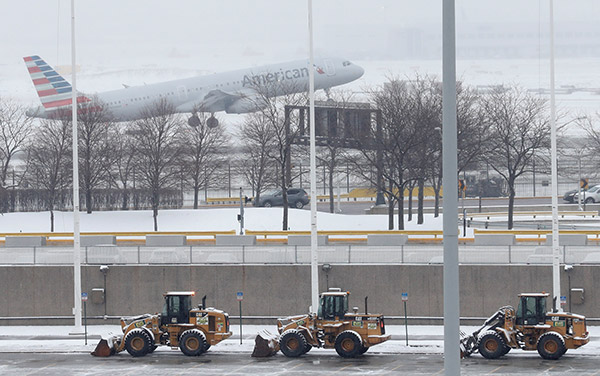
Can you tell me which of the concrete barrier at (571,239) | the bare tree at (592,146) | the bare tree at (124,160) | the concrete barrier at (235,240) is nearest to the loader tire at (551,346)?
the concrete barrier at (571,239)

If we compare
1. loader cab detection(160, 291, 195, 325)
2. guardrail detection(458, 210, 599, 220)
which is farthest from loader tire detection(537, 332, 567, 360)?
guardrail detection(458, 210, 599, 220)

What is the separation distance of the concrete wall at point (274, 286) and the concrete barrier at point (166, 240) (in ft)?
14.2

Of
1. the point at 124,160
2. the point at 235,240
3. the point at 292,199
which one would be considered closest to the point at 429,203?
the point at 292,199

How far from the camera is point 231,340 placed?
99.1 feet

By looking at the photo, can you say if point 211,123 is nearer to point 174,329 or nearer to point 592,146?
point 592,146

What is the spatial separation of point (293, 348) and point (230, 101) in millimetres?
77608

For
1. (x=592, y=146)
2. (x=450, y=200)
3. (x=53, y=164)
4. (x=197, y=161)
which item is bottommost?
(x=450, y=200)

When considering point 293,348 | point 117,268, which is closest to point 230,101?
point 117,268

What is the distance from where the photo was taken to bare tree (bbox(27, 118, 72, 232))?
201 ft

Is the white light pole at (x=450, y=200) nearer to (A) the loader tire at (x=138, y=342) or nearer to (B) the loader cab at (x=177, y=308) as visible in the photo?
(B) the loader cab at (x=177, y=308)

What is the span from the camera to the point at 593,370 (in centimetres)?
2373

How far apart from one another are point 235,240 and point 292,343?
11793mm

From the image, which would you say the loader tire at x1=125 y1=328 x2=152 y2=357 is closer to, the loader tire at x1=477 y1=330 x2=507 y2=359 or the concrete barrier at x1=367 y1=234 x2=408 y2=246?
the loader tire at x1=477 y1=330 x2=507 y2=359

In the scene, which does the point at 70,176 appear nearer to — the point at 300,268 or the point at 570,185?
the point at 300,268
